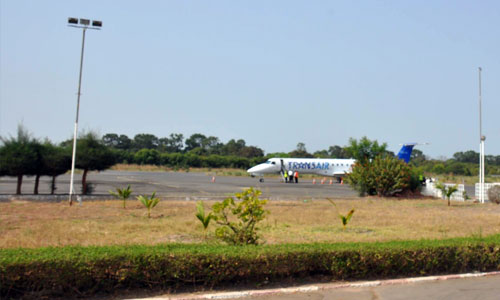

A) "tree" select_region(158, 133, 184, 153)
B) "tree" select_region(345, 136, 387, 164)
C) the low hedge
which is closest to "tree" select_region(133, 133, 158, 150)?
"tree" select_region(158, 133, 184, 153)

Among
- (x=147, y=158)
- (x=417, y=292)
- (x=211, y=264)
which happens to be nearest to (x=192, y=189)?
(x=211, y=264)

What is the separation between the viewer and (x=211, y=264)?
6695mm

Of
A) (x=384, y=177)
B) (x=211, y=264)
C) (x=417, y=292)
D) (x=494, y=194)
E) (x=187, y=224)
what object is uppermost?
(x=384, y=177)

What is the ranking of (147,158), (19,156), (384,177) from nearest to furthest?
1. (19,156)
2. (384,177)
3. (147,158)

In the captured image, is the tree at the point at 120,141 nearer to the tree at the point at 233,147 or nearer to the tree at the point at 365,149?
the tree at the point at 233,147

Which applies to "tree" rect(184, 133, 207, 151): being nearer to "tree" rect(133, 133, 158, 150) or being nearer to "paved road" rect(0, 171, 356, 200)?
"tree" rect(133, 133, 158, 150)

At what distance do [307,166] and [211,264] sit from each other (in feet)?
152

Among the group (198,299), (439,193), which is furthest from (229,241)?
(439,193)

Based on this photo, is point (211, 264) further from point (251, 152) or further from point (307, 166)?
point (251, 152)

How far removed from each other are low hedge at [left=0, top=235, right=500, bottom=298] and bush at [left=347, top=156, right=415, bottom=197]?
1743cm

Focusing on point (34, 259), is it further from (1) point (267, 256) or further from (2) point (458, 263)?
A: (2) point (458, 263)

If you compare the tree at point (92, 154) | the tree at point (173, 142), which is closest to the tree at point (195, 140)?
the tree at point (173, 142)

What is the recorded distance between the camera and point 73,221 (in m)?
13.5

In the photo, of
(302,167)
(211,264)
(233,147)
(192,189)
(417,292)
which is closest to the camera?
(211,264)
